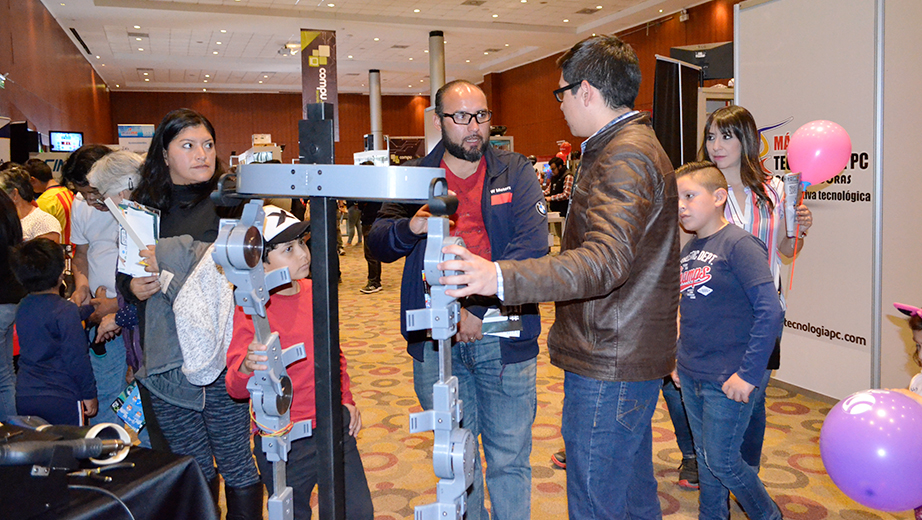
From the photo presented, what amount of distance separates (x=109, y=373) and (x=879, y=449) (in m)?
2.95

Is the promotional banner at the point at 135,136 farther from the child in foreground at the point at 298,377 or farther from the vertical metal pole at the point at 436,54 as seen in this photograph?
the child in foreground at the point at 298,377

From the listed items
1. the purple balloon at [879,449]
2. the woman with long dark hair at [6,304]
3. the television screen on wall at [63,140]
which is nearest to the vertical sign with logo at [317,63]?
the television screen on wall at [63,140]

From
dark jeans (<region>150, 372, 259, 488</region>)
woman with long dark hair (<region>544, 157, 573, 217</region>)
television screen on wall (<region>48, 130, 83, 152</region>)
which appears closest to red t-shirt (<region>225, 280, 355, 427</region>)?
dark jeans (<region>150, 372, 259, 488</region>)

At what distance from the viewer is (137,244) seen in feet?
6.51

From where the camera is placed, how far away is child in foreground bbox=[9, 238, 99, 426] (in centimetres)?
242

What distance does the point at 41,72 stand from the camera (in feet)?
34.2

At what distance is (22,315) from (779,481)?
316 centimetres

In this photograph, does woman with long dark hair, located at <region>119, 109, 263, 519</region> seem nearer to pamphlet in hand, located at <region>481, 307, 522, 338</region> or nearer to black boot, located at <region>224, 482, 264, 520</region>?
black boot, located at <region>224, 482, 264, 520</region>

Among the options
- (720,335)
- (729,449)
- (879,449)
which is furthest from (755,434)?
(879,449)

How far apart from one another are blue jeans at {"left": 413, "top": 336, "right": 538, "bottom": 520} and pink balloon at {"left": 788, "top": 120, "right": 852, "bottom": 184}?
1.84 meters

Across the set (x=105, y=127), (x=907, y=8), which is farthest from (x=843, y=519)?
(x=105, y=127)

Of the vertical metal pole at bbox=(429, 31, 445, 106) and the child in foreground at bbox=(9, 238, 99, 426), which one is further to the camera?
the vertical metal pole at bbox=(429, 31, 445, 106)

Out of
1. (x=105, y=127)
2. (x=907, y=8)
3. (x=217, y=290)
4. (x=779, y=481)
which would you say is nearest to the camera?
(x=217, y=290)

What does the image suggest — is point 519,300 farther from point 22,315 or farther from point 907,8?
point 907,8
